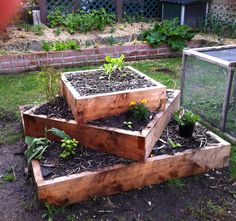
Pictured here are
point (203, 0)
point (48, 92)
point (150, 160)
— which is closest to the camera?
point (150, 160)

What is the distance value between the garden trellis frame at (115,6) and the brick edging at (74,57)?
70.7 inches

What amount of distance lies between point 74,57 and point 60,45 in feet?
0.99

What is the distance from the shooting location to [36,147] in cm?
248

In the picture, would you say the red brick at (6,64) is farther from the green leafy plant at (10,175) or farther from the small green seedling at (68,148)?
the small green seedling at (68,148)

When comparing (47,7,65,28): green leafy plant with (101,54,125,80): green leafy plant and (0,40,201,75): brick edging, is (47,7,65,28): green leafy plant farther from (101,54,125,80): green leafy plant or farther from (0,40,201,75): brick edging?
(101,54,125,80): green leafy plant

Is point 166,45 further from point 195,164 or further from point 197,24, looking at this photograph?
point 195,164

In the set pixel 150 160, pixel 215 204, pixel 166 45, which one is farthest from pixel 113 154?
pixel 166 45

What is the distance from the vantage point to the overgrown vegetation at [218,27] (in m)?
6.45

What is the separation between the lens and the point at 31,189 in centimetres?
236

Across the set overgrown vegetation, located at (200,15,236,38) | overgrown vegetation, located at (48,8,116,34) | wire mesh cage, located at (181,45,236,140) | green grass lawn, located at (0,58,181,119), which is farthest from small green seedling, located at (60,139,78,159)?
overgrown vegetation, located at (200,15,236,38)

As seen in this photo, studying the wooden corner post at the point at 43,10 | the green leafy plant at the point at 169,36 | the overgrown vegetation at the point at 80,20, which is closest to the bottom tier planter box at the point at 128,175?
the green leafy plant at the point at 169,36

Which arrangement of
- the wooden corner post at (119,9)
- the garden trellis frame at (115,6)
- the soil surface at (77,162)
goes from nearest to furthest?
1. the soil surface at (77,162)
2. the garden trellis frame at (115,6)
3. the wooden corner post at (119,9)

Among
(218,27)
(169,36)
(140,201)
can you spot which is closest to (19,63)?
(169,36)

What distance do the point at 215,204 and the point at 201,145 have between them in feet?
1.66
